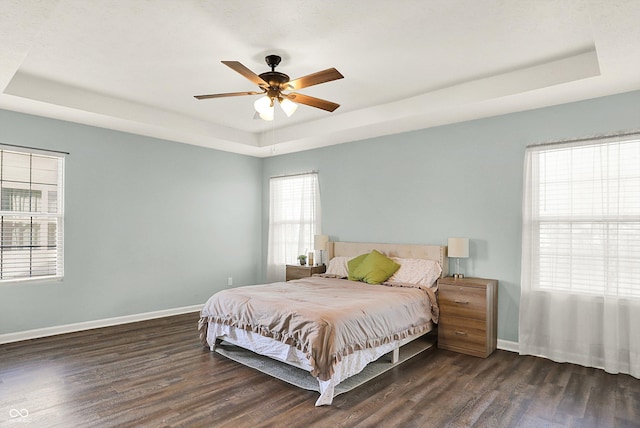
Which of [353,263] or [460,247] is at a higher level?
[460,247]

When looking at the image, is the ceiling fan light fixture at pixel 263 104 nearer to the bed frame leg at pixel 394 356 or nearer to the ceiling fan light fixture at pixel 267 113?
the ceiling fan light fixture at pixel 267 113

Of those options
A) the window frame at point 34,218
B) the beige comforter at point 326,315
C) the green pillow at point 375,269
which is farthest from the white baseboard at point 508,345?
the window frame at point 34,218

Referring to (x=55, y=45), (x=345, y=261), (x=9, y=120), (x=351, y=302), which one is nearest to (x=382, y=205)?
(x=345, y=261)

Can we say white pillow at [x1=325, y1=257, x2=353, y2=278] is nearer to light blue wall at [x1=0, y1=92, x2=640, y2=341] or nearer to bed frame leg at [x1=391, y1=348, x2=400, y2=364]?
light blue wall at [x1=0, y1=92, x2=640, y2=341]

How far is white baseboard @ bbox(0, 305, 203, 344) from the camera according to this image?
14.5 feet

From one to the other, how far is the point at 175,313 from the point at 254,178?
8.87 feet

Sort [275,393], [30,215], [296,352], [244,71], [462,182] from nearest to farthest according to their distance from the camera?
[244,71] < [275,393] < [296,352] < [30,215] < [462,182]

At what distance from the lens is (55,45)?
3.26m

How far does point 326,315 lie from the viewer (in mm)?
3191

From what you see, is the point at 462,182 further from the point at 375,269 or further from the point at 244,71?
the point at 244,71

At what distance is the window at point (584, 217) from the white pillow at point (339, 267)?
2.30m

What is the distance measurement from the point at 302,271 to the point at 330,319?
2.83 metres

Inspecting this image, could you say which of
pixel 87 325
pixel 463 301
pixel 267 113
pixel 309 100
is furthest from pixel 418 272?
pixel 87 325

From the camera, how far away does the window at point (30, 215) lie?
176 inches
